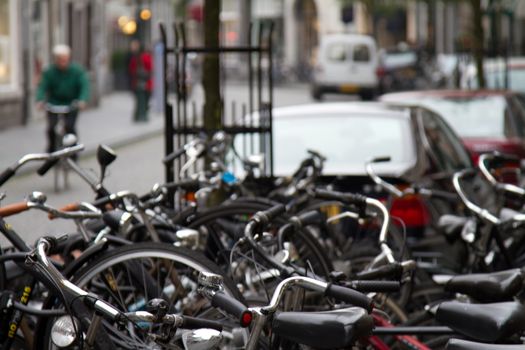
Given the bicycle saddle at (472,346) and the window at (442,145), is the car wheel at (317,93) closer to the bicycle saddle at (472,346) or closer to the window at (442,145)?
the window at (442,145)

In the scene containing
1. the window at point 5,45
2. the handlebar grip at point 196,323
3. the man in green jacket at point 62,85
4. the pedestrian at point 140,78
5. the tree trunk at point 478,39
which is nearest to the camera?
the handlebar grip at point 196,323

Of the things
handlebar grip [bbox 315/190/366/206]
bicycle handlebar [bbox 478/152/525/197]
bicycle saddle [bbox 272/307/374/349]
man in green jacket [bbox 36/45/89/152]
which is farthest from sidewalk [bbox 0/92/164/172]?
bicycle saddle [bbox 272/307/374/349]

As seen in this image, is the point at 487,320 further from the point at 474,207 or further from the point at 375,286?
the point at 474,207

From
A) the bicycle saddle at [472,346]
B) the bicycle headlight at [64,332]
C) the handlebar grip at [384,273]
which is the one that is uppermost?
the bicycle saddle at [472,346]

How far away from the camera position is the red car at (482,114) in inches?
484

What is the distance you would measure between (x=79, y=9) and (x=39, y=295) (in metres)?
31.2

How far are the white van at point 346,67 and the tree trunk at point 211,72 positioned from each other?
104ft

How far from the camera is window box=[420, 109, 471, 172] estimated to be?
371 inches

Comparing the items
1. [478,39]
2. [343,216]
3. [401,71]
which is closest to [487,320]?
[343,216]

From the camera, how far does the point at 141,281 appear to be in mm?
4859

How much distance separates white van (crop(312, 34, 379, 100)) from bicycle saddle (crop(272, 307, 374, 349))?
37232 millimetres

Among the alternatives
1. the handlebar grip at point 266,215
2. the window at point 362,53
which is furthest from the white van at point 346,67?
the handlebar grip at point 266,215

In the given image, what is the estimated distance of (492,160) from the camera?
27.3 ft

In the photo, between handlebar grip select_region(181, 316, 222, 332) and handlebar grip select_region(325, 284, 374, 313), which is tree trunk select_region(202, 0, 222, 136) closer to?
handlebar grip select_region(181, 316, 222, 332)
